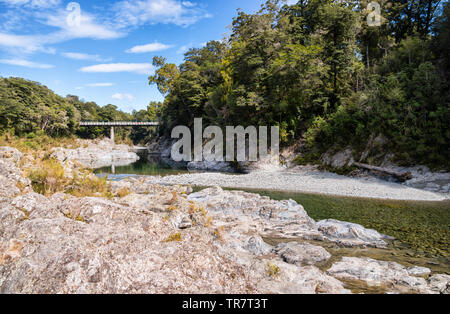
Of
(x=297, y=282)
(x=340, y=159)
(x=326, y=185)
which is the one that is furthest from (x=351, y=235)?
(x=340, y=159)

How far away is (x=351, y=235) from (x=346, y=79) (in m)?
21.8

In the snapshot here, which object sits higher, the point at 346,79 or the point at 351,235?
the point at 346,79

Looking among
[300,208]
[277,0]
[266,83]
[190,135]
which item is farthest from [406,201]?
[190,135]

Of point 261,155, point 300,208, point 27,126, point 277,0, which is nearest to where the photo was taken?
point 300,208

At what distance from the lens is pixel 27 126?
41.7 m

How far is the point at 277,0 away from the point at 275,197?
29.9m

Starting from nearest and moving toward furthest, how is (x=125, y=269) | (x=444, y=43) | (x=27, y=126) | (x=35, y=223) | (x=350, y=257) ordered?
(x=125, y=269) → (x=35, y=223) → (x=350, y=257) → (x=444, y=43) → (x=27, y=126)

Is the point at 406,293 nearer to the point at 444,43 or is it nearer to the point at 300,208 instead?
the point at 300,208

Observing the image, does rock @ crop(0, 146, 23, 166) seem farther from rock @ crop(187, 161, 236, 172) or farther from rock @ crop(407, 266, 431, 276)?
rock @ crop(187, 161, 236, 172)

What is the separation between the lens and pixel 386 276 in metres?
5.30

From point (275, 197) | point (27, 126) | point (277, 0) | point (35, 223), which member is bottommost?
point (275, 197)

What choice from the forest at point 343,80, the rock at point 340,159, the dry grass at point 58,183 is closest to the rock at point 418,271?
the dry grass at point 58,183

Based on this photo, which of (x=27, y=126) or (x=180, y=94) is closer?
(x=27, y=126)

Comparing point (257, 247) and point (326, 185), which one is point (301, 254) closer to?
point (257, 247)
